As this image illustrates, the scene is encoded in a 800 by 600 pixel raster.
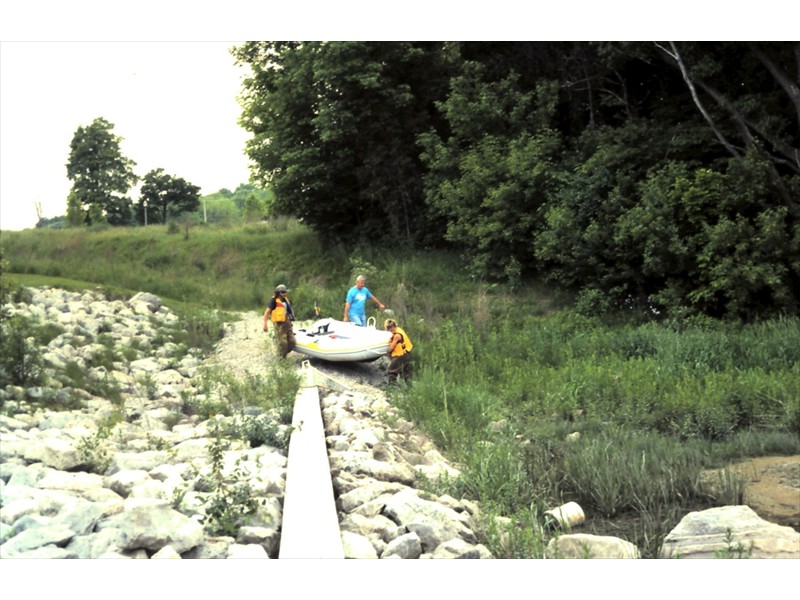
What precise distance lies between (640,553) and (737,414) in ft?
7.01

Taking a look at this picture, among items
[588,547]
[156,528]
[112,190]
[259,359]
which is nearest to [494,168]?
[259,359]

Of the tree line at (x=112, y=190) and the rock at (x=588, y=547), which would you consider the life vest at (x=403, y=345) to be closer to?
the tree line at (x=112, y=190)

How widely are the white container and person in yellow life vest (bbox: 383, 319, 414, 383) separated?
8.87 feet

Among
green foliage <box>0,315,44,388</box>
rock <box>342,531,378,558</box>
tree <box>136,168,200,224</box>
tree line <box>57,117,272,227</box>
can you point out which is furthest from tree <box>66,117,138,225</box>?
rock <box>342,531,378,558</box>

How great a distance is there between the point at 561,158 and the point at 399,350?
3807 mm

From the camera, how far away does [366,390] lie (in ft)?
25.4

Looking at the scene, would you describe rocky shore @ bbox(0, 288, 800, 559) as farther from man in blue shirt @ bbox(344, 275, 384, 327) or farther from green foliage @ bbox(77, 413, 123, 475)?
man in blue shirt @ bbox(344, 275, 384, 327)

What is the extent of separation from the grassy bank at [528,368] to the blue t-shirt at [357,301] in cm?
10

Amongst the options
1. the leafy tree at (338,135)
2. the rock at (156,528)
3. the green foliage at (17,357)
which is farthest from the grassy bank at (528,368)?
the rock at (156,528)

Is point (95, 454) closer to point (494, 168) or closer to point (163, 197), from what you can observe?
point (163, 197)

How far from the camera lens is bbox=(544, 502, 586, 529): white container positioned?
495 cm
